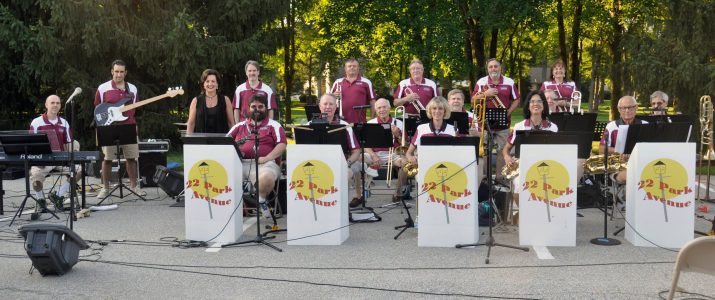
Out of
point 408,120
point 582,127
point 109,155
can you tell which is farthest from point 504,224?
point 109,155

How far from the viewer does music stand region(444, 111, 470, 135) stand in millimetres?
8906

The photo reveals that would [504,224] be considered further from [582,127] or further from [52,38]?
[52,38]

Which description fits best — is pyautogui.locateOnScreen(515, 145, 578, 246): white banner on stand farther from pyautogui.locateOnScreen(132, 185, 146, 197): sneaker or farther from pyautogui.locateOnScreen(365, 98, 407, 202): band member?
pyautogui.locateOnScreen(132, 185, 146, 197): sneaker

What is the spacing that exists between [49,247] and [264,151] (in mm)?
3355

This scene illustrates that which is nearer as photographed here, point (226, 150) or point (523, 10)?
point (226, 150)

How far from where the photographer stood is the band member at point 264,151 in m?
8.50

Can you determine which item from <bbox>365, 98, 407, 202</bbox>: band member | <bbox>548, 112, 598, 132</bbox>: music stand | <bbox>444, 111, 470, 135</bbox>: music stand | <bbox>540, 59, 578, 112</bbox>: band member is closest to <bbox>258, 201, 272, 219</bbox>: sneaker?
<bbox>365, 98, 407, 202</bbox>: band member

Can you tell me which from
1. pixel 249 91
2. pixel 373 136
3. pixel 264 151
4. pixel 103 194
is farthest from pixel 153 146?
pixel 373 136

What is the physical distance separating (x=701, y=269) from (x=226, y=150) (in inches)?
193

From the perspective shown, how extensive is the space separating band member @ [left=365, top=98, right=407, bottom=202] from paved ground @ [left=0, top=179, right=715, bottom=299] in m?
1.71

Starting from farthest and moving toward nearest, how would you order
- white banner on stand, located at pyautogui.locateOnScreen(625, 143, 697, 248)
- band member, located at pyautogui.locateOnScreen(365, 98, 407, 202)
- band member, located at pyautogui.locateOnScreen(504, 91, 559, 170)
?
band member, located at pyautogui.locateOnScreen(365, 98, 407, 202), band member, located at pyautogui.locateOnScreen(504, 91, 559, 170), white banner on stand, located at pyautogui.locateOnScreen(625, 143, 697, 248)

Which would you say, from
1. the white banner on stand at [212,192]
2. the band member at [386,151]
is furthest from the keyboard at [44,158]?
the band member at [386,151]

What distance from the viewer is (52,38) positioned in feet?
47.5

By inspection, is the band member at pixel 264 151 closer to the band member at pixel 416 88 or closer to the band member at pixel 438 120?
the band member at pixel 438 120
